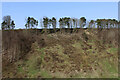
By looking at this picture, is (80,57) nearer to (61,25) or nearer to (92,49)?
(92,49)

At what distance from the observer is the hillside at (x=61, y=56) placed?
19.2 metres

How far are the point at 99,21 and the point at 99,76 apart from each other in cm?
2745

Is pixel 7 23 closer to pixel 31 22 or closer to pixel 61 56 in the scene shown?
pixel 31 22

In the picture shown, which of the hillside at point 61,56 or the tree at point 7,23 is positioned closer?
the hillside at point 61,56

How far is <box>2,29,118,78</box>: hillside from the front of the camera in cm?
1920

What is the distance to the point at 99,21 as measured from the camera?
141 ft

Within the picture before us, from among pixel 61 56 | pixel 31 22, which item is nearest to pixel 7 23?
pixel 31 22

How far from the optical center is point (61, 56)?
922 inches

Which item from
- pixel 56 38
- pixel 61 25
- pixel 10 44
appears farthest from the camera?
pixel 61 25

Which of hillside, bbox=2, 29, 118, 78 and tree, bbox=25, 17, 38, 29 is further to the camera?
tree, bbox=25, 17, 38, 29

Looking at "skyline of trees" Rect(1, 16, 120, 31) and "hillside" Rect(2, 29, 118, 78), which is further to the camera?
"skyline of trees" Rect(1, 16, 120, 31)

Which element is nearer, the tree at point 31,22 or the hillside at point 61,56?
the hillside at point 61,56

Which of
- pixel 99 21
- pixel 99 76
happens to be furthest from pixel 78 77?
pixel 99 21

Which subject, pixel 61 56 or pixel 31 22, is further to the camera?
pixel 31 22
